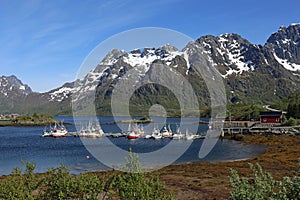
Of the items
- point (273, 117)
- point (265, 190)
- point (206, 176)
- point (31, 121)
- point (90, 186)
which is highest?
point (273, 117)

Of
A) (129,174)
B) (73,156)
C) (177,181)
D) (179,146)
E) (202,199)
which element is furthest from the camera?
(179,146)

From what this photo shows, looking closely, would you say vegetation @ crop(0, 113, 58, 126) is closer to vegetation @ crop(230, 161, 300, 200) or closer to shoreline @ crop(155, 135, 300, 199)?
shoreline @ crop(155, 135, 300, 199)

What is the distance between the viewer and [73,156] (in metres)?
62.4

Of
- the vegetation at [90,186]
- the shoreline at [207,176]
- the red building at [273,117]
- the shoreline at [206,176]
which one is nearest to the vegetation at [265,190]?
the vegetation at [90,186]

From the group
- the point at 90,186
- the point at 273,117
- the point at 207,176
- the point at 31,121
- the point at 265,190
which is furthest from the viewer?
the point at 31,121

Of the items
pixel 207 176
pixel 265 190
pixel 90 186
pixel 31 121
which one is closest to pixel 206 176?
pixel 207 176

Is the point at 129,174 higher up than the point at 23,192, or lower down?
higher up

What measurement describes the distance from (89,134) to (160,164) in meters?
56.3

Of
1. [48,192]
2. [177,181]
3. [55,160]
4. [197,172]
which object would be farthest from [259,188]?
[55,160]

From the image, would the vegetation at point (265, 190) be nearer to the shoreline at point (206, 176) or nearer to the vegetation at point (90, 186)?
the vegetation at point (90, 186)

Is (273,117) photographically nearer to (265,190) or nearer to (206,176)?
(206,176)

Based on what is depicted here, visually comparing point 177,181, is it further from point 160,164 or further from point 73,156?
point 73,156

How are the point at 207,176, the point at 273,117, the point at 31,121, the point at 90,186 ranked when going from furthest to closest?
the point at 31,121
the point at 273,117
the point at 207,176
the point at 90,186

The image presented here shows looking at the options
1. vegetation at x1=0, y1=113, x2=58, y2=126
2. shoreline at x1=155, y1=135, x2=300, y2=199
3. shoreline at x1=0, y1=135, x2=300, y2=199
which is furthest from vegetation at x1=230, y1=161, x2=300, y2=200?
vegetation at x1=0, y1=113, x2=58, y2=126
